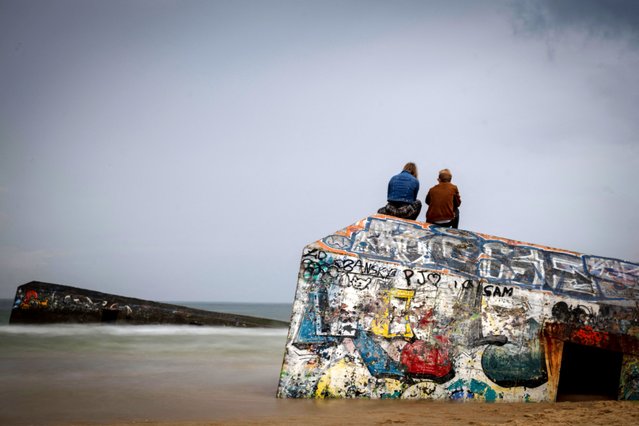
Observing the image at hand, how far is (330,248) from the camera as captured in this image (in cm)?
612

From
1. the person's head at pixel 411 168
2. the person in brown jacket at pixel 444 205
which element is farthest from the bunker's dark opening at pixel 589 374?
the person's head at pixel 411 168

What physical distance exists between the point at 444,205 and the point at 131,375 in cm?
523

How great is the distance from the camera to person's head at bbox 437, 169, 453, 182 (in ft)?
24.7

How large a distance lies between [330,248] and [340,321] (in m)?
0.89

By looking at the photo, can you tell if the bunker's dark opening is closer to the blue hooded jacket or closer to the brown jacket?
the brown jacket

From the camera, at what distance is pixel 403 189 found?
23.8ft

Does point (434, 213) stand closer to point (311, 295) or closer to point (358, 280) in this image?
point (358, 280)

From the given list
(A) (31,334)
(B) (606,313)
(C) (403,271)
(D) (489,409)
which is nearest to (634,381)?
(B) (606,313)

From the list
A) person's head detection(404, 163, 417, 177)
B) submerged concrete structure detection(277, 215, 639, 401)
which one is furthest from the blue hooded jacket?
submerged concrete structure detection(277, 215, 639, 401)

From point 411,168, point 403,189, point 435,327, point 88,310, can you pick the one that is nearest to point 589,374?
point 435,327

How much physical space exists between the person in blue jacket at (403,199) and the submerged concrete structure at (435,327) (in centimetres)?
91

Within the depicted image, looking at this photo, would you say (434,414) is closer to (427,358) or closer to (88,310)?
(427,358)

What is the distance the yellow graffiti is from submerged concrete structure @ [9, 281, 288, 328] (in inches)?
436

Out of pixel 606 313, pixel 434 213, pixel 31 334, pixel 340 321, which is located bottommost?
pixel 31 334
